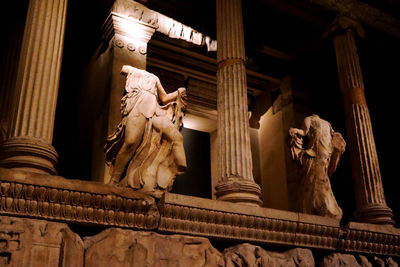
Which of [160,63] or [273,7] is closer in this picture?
[273,7]

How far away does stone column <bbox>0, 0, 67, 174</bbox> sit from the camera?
5.22 m

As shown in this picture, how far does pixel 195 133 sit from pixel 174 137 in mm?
5508

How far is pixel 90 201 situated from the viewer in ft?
16.5

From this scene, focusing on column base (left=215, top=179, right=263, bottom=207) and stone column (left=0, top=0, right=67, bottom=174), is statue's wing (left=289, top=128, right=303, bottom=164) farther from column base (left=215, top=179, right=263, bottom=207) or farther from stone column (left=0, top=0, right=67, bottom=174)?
stone column (left=0, top=0, right=67, bottom=174)

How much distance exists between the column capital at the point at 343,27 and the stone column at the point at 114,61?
3.48m

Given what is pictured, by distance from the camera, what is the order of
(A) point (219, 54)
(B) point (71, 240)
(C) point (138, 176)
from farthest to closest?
(A) point (219, 54) → (C) point (138, 176) → (B) point (71, 240)

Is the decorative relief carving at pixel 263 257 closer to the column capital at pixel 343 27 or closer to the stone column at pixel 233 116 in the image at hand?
the stone column at pixel 233 116

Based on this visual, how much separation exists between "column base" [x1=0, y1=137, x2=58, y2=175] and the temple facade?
0.6 inches

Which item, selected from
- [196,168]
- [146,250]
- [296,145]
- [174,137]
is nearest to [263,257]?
[146,250]

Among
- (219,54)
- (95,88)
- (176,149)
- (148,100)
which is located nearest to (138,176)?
(176,149)

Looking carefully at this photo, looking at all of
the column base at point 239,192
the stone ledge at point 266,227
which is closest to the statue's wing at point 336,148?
the stone ledge at point 266,227

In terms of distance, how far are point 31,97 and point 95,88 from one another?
3530mm

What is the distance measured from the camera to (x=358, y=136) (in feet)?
28.0

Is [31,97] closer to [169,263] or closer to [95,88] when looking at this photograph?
[169,263]
